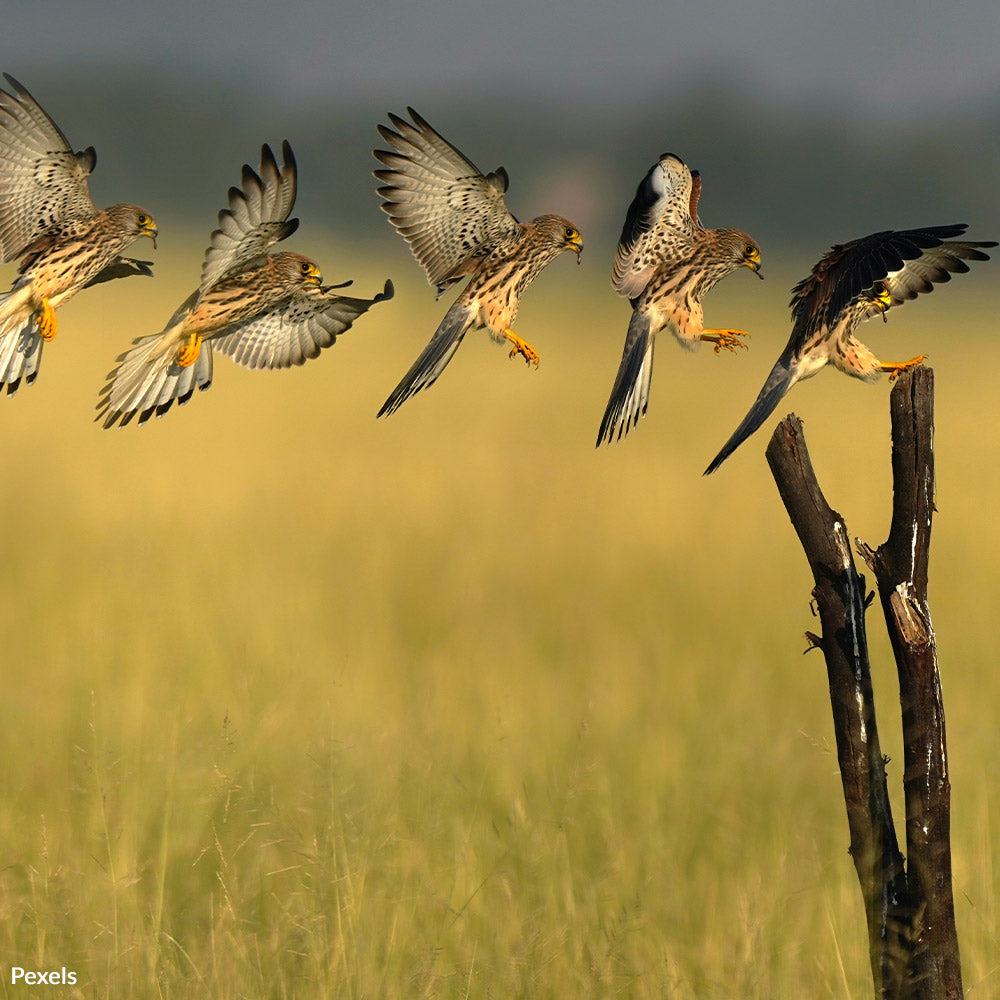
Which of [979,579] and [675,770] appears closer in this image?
[675,770]

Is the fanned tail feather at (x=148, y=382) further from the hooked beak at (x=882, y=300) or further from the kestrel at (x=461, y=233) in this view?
the hooked beak at (x=882, y=300)

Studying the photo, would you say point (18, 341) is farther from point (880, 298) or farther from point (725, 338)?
point (880, 298)

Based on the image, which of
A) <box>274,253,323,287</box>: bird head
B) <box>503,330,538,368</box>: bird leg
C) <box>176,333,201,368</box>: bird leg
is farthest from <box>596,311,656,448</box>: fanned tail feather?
<box>176,333,201,368</box>: bird leg

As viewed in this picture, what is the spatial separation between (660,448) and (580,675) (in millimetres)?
7429

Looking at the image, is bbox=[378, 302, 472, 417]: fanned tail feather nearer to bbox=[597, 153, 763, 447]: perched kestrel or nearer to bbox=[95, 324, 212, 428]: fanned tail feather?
bbox=[597, 153, 763, 447]: perched kestrel

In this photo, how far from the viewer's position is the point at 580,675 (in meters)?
7.93

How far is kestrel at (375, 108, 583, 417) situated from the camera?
5.77 feet

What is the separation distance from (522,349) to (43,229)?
85 cm

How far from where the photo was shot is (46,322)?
5.86ft

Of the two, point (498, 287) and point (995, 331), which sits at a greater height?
point (995, 331)

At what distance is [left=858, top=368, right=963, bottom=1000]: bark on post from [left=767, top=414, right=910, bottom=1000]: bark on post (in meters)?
0.07

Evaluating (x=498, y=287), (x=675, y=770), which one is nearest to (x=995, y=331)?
(x=675, y=770)

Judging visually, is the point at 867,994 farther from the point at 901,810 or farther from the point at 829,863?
the point at 901,810

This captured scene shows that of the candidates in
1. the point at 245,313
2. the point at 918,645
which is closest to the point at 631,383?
the point at 245,313
